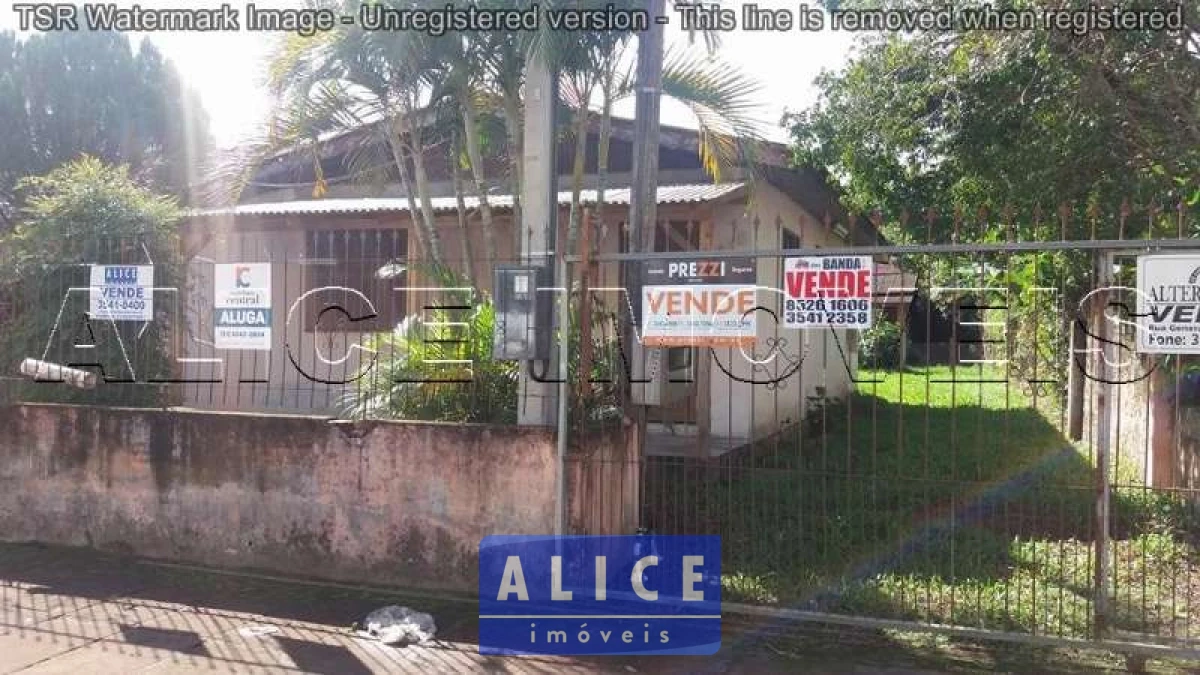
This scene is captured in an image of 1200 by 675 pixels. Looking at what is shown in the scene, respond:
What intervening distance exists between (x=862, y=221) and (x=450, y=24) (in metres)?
8.32

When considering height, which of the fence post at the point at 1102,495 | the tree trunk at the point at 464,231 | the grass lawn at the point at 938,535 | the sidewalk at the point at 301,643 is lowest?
the sidewalk at the point at 301,643

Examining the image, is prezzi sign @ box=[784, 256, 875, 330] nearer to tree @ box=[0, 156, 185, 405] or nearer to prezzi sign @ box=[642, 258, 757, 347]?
prezzi sign @ box=[642, 258, 757, 347]

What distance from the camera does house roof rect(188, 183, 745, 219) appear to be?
27.2 feet

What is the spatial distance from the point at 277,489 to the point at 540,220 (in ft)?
8.00

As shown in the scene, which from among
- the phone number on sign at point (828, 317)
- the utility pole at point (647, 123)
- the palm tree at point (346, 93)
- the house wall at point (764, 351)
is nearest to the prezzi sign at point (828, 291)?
the phone number on sign at point (828, 317)

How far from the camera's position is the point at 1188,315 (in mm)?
A: 4250

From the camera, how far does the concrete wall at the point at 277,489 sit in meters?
5.59

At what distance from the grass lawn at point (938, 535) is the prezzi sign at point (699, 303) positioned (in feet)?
2.51

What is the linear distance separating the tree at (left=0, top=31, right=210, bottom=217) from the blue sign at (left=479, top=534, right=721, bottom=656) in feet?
53.3

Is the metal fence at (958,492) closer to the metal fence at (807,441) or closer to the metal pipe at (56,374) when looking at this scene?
the metal fence at (807,441)

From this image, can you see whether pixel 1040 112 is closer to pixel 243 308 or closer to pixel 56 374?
pixel 243 308

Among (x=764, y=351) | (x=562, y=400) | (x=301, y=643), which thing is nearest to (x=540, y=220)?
(x=562, y=400)

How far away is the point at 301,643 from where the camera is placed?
4.89 metres

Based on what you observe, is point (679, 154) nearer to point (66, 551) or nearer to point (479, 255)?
point (479, 255)
